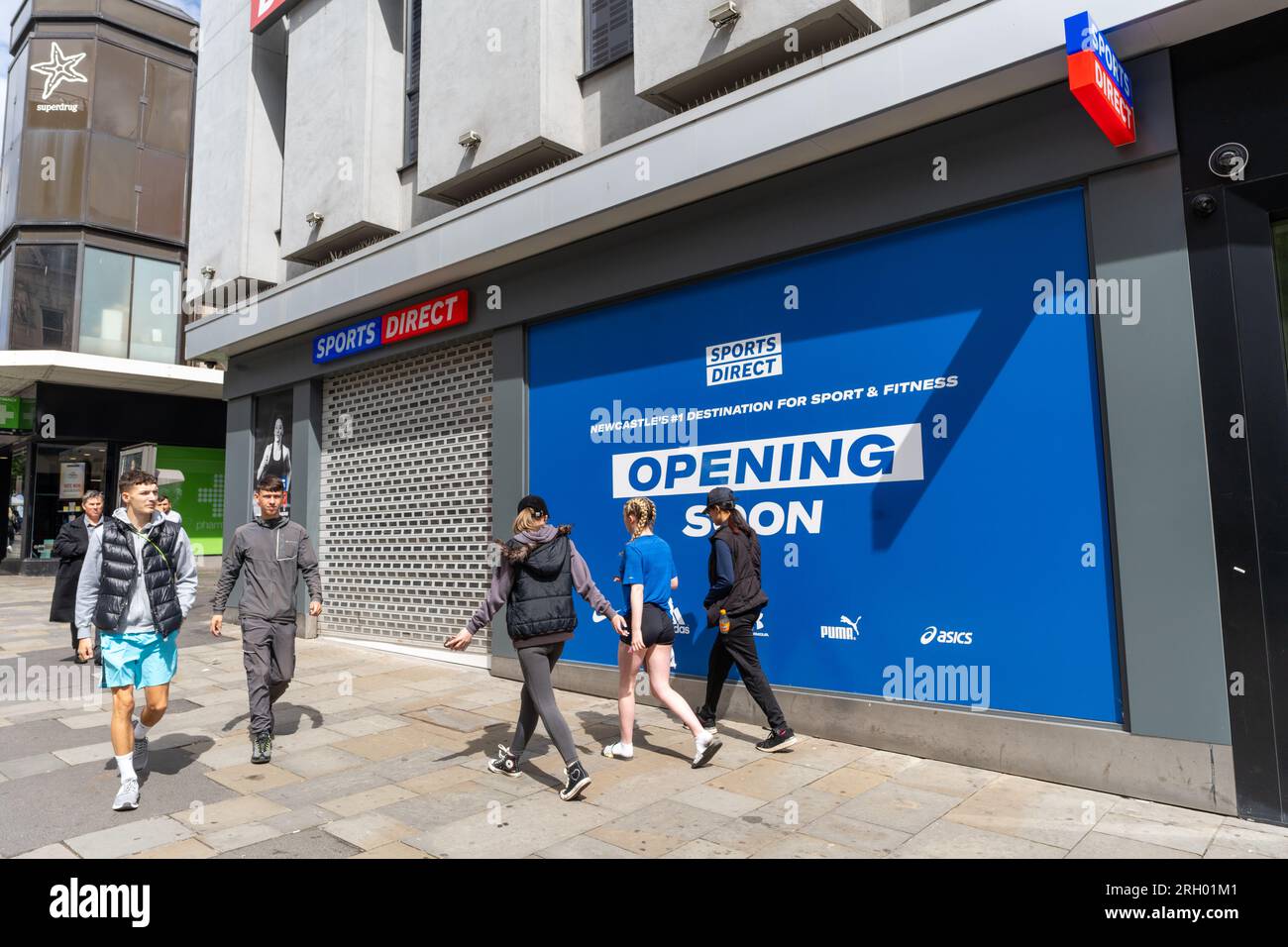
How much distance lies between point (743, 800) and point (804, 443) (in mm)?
2838

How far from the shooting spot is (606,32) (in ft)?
26.7

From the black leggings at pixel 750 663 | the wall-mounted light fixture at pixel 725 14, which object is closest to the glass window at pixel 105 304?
the wall-mounted light fixture at pixel 725 14

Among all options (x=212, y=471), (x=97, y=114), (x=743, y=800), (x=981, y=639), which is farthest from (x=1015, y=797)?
(x=97, y=114)

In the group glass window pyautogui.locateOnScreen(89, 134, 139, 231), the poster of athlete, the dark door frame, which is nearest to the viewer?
the dark door frame

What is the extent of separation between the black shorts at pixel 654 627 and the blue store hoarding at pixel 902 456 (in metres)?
1.30

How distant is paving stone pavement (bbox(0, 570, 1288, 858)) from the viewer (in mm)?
4078

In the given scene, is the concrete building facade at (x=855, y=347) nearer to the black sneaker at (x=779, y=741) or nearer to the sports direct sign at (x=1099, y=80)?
the sports direct sign at (x=1099, y=80)

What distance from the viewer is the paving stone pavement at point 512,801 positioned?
4.08 metres

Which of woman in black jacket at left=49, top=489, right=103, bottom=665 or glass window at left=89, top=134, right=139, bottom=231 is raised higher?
glass window at left=89, top=134, right=139, bottom=231

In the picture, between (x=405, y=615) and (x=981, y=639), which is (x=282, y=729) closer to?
(x=405, y=615)

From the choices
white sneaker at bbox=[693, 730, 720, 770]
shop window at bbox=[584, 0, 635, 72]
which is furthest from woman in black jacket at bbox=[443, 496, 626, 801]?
shop window at bbox=[584, 0, 635, 72]

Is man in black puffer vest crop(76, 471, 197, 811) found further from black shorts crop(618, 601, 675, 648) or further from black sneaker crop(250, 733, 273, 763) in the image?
black shorts crop(618, 601, 675, 648)

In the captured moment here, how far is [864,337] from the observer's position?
6.14 m

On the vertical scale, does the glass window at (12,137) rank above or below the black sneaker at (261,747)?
above
